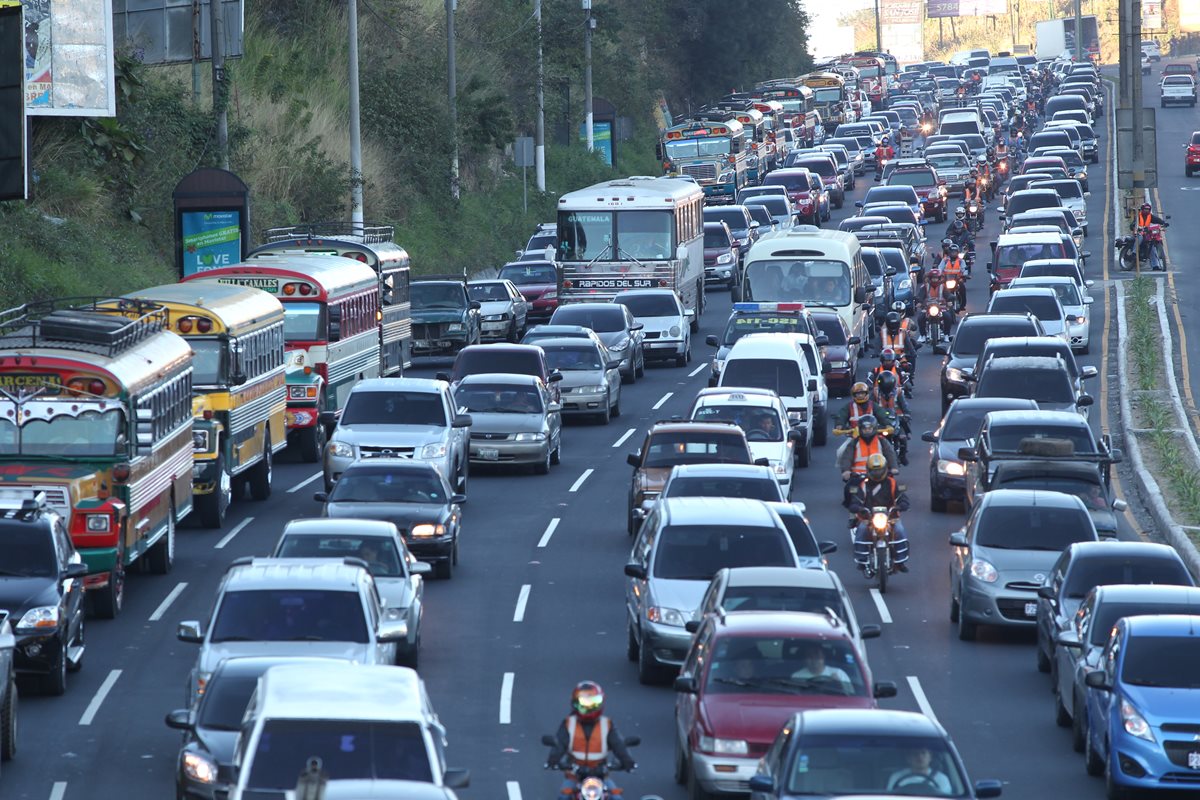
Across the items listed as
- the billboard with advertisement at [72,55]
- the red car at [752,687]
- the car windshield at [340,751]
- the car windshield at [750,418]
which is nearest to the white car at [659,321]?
the billboard with advertisement at [72,55]

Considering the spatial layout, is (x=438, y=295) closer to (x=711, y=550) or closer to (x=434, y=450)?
(x=434, y=450)

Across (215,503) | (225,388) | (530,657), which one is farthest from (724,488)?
(225,388)

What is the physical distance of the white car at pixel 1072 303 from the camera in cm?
4459

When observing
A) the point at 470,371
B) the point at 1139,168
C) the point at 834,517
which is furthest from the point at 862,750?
the point at 1139,168

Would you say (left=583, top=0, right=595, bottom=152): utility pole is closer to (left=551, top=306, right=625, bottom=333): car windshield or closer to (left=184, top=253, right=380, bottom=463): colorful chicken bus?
(left=551, top=306, right=625, bottom=333): car windshield

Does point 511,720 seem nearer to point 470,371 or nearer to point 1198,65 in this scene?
point 470,371

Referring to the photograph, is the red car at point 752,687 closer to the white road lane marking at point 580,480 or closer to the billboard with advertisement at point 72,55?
the white road lane marking at point 580,480

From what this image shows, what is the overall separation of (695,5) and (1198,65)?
4801 cm

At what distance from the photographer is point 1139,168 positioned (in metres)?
56.2

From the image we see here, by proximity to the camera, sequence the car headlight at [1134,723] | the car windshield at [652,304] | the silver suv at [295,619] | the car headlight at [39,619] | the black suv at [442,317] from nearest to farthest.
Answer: the car headlight at [1134,723], the silver suv at [295,619], the car headlight at [39,619], the car windshield at [652,304], the black suv at [442,317]

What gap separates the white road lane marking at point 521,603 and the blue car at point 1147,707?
7.64 metres

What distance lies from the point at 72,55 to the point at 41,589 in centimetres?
2773

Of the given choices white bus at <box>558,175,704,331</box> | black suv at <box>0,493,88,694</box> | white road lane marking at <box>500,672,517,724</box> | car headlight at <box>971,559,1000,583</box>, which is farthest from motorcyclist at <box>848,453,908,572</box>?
white bus at <box>558,175,704,331</box>

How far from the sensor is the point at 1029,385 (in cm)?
3309
